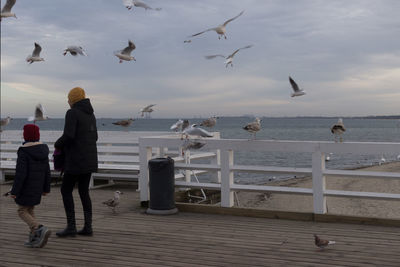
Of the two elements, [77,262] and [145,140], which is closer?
[77,262]

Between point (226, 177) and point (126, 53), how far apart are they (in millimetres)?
2444

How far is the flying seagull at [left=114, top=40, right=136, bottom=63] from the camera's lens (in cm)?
757

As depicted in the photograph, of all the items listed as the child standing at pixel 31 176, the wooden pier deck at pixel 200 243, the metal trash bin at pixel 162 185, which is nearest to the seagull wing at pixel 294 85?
the wooden pier deck at pixel 200 243

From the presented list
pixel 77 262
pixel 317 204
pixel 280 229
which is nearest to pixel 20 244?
pixel 77 262

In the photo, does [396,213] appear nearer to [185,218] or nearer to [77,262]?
[185,218]

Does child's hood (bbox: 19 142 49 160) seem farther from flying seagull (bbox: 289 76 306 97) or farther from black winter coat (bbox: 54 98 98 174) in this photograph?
flying seagull (bbox: 289 76 306 97)

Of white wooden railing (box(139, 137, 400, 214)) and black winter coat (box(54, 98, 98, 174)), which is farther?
white wooden railing (box(139, 137, 400, 214))

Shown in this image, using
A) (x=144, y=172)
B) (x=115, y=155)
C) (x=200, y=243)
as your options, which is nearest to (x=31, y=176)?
(x=200, y=243)

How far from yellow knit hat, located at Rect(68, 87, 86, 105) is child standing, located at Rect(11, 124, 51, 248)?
1.78 feet

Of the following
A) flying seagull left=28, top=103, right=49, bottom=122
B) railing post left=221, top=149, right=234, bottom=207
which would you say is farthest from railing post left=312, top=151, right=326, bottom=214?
flying seagull left=28, top=103, right=49, bottom=122

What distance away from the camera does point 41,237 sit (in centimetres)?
554

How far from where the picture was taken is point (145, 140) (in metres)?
7.98

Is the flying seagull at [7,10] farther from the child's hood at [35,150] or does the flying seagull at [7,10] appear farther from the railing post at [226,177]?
the railing post at [226,177]

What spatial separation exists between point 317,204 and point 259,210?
847mm
